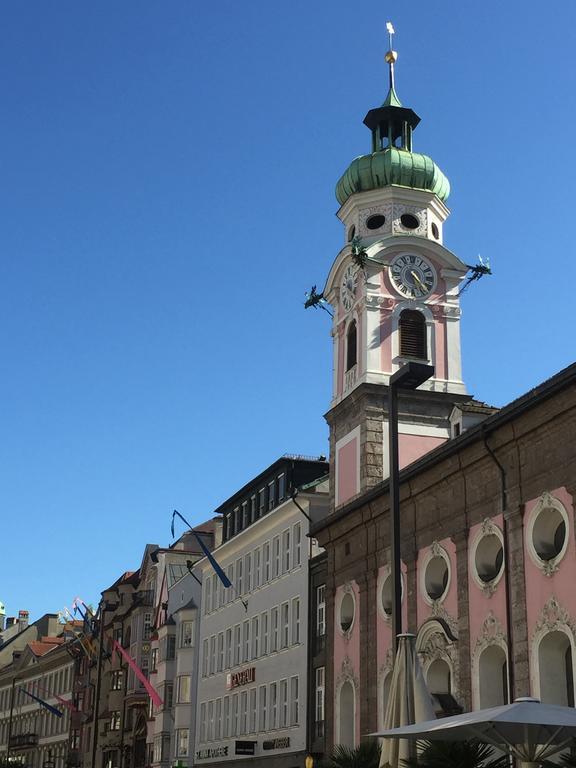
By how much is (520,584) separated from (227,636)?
35033 mm

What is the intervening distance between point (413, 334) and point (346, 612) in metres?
14.4

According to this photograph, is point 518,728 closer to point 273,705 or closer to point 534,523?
point 534,523

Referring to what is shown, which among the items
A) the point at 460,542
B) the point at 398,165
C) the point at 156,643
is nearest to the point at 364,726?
the point at 460,542

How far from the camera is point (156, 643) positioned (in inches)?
3017

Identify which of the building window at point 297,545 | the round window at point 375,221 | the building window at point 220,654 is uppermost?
the round window at point 375,221

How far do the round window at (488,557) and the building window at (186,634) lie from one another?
39.9 meters

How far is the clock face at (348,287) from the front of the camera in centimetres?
5312

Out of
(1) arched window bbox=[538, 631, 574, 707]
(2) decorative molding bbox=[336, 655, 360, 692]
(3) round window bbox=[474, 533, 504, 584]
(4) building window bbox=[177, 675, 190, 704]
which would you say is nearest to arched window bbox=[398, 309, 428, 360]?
(2) decorative molding bbox=[336, 655, 360, 692]

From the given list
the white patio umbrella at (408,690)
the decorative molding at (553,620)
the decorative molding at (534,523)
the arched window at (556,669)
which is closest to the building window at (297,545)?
the decorative molding at (534,523)

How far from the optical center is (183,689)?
2699 inches

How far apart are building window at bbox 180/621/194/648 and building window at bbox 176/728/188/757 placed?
5081 millimetres

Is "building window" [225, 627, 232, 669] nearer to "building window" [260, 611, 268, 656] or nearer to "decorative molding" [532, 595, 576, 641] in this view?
"building window" [260, 611, 268, 656]

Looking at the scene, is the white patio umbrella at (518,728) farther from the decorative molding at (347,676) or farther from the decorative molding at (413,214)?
the decorative molding at (413,214)

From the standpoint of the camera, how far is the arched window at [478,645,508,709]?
3188 centimetres
